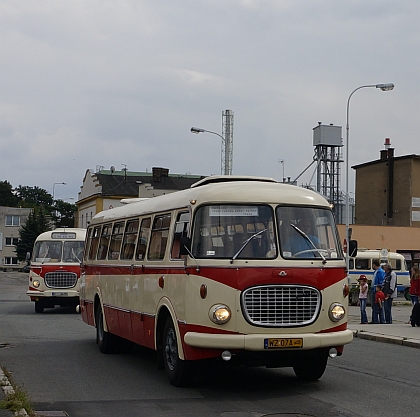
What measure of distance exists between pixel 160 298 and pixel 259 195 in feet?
6.94

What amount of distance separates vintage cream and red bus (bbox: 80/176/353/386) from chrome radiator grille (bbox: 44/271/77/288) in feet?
48.0

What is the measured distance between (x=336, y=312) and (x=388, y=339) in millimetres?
8284

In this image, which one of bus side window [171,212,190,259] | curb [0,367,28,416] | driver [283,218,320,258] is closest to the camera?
curb [0,367,28,416]

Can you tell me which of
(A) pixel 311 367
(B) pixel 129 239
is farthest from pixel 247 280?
(B) pixel 129 239

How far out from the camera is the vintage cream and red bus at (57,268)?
25.7 meters

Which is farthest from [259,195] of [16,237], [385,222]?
[16,237]

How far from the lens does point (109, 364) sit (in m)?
13.2

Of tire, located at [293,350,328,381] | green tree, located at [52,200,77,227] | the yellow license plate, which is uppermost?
green tree, located at [52,200,77,227]

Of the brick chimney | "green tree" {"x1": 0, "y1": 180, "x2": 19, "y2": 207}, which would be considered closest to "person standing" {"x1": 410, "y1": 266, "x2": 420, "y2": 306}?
the brick chimney

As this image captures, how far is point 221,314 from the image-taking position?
9641 mm

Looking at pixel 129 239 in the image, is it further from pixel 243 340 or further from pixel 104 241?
pixel 243 340

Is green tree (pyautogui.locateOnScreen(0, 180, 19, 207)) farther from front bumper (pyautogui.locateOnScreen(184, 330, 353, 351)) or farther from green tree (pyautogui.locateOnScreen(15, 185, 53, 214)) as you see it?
front bumper (pyautogui.locateOnScreen(184, 330, 353, 351))

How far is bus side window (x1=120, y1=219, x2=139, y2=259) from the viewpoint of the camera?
13.1 metres

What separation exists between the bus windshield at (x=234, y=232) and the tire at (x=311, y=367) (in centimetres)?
180
